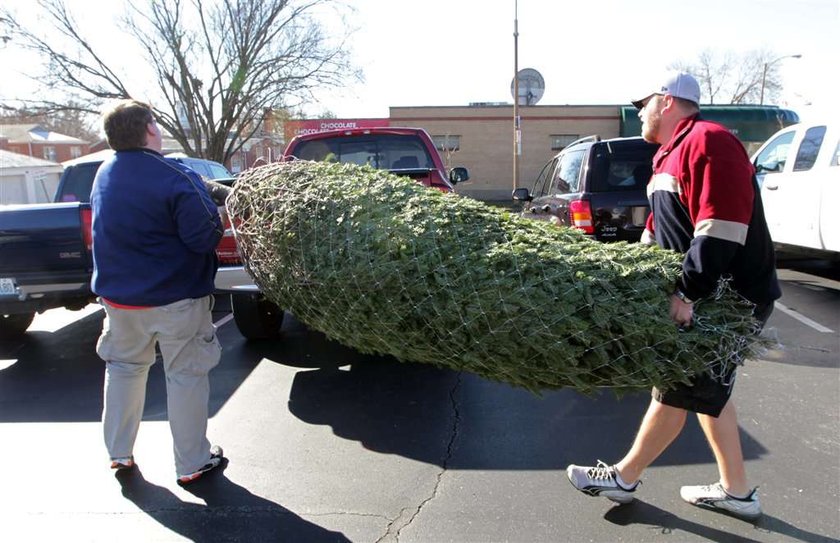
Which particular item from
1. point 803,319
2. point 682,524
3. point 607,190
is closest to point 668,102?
point 682,524

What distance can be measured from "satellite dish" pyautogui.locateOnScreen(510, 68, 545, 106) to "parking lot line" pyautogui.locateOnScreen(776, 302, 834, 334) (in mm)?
16375

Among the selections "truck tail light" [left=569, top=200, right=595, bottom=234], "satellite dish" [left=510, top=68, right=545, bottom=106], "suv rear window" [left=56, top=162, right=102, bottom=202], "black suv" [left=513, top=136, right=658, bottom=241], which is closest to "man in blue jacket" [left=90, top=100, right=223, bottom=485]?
"black suv" [left=513, top=136, right=658, bottom=241]

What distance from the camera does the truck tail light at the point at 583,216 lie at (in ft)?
17.6

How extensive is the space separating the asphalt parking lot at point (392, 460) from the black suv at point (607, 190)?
5.26 ft

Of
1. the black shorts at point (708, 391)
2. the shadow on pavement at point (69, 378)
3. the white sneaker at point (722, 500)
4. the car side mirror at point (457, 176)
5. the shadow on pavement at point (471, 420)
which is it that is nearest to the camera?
the black shorts at point (708, 391)

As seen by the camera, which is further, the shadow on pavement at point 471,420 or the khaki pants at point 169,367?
the shadow on pavement at point 471,420

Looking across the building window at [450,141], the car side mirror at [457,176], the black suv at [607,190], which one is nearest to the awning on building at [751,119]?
the building window at [450,141]

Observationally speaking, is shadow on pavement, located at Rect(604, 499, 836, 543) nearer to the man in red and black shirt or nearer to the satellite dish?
the man in red and black shirt

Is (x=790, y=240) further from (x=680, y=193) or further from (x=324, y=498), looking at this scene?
(x=324, y=498)

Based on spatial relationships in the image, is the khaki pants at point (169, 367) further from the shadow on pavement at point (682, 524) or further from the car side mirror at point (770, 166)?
the car side mirror at point (770, 166)

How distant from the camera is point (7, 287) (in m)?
4.79

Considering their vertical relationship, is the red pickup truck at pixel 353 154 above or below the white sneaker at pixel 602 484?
above

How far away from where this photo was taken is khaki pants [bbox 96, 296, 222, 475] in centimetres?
291

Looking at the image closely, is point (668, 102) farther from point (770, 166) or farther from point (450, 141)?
point (450, 141)
